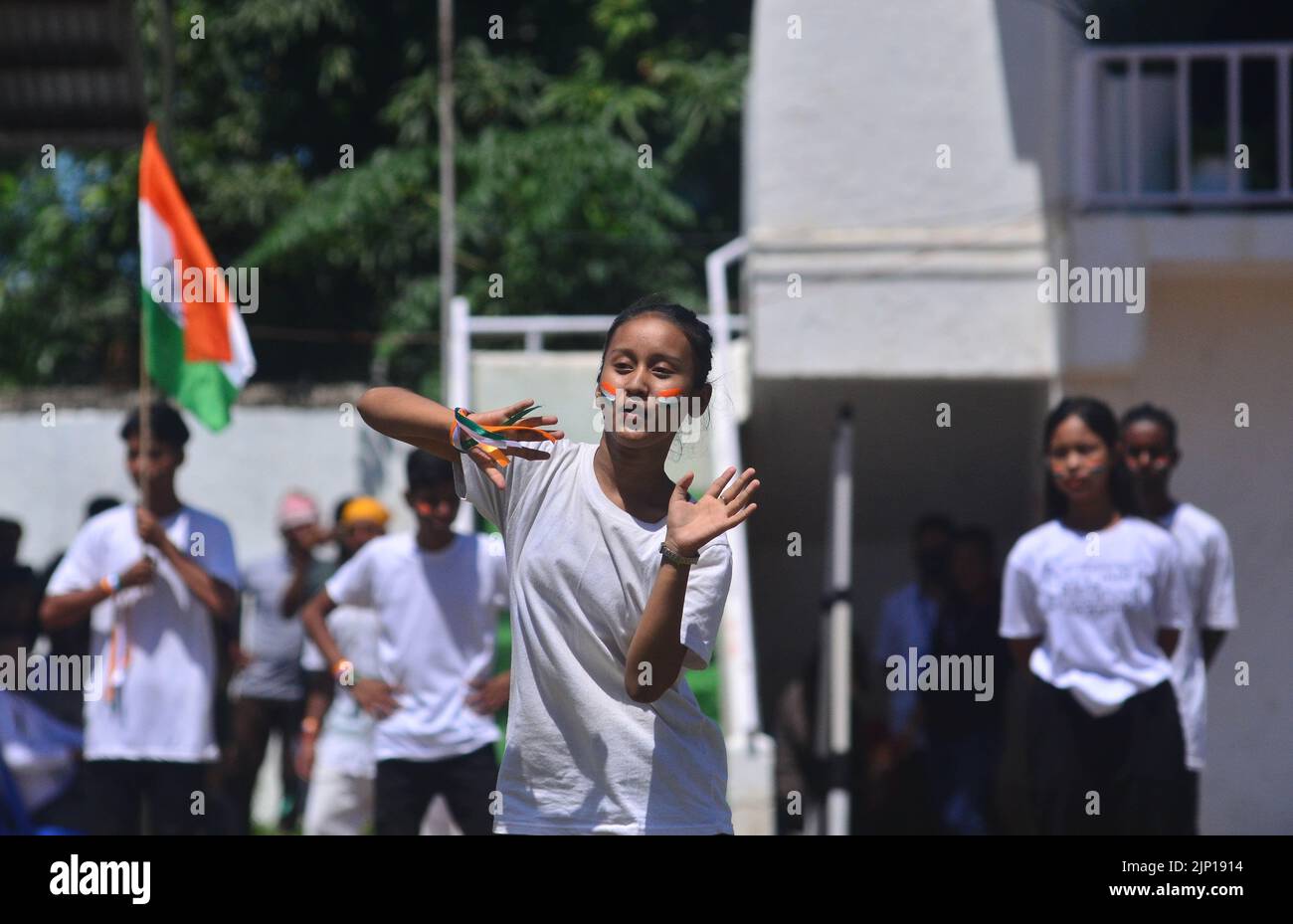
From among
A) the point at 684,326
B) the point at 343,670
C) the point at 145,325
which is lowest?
the point at 343,670

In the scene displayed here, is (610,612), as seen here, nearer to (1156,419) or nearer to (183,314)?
(1156,419)

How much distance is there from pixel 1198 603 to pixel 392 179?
9233 mm

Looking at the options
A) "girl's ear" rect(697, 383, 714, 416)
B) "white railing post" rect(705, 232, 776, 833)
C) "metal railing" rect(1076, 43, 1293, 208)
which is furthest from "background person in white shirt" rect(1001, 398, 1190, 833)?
"metal railing" rect(1076, 43, 1293, 208)

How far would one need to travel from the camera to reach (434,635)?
220 inches

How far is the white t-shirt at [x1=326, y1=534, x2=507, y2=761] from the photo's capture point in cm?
547

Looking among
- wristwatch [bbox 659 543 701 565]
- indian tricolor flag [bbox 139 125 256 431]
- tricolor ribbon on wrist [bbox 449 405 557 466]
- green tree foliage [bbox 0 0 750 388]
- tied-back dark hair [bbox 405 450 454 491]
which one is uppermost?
green tree foliage [bbox 0 0 750 388]

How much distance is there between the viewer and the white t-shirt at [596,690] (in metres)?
3.04

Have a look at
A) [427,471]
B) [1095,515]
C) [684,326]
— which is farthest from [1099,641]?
[684,326]

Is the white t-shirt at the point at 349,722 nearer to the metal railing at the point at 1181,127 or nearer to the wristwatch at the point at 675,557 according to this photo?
the wristwatch at the point at 675,557

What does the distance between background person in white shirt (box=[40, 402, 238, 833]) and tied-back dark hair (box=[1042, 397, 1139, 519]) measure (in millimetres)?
2746

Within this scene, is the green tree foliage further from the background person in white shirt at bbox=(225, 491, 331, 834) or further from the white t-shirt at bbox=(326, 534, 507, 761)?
the white t-shirt at bbox=(326, 534, 507, 761)

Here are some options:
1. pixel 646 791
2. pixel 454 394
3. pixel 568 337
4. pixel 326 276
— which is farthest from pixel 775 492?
pixel 646 791
